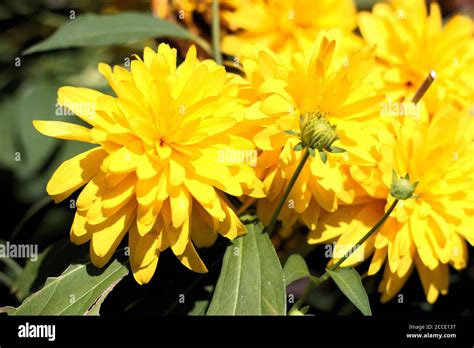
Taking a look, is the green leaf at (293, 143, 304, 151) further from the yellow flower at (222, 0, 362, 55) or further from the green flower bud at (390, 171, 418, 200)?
the yellow flower at (222, 0, 362, 55)

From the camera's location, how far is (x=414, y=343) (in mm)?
898

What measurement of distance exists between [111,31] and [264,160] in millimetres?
393

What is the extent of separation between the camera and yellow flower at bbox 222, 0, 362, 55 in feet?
3.79

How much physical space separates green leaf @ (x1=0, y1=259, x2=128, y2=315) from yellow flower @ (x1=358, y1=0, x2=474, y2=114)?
0.46 metres

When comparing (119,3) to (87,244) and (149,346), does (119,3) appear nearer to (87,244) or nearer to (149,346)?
(87,244)

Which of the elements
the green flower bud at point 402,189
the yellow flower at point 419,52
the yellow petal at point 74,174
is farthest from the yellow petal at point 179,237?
the yellow flower at point 419,52

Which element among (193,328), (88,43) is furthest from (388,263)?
(88,43)

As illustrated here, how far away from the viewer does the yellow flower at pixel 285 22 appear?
3.79 ft

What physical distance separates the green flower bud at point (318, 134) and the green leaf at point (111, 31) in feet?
1.30

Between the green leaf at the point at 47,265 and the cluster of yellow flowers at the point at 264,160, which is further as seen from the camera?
the green leaf at the point at 47,265

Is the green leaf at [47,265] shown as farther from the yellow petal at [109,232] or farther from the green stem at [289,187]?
the green stem at [289,187]

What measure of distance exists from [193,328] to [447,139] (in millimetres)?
389

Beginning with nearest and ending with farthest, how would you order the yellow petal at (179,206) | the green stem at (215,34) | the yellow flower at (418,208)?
the yellow petal at (179,206)
the yellow flower at (418,208)
the green stem at (215,34)

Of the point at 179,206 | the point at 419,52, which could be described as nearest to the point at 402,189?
the point at 179,206
